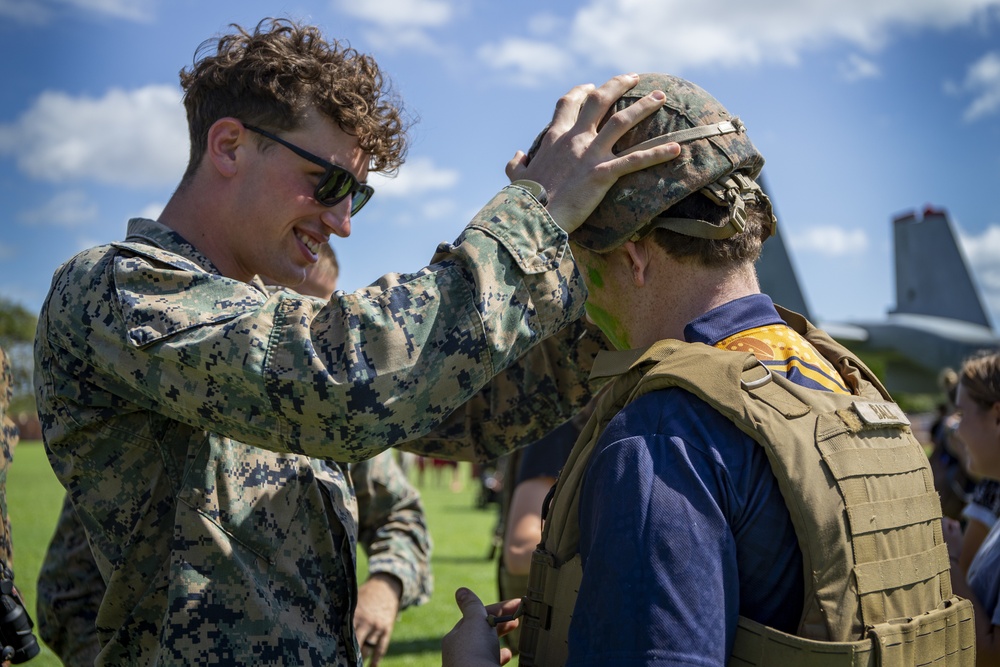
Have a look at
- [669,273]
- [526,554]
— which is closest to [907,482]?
[669,273]

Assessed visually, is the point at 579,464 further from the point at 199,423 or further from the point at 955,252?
the point at 955,252

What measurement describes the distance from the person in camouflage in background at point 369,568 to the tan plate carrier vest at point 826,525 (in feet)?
3.47

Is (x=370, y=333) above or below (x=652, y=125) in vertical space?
below

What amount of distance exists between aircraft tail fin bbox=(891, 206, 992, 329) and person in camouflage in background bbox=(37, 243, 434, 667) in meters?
35.5

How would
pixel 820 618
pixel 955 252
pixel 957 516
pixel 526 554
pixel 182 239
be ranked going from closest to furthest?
pixel 820 618 → pixel 182 239 → pixel 526 554 → pixel 957 516 → pixel 955 252

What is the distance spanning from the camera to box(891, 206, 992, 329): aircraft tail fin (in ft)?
116

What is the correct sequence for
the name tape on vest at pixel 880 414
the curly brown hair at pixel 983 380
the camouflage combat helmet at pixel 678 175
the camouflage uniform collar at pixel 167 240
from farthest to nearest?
1. the curly brown hair at pixel 983 380
2. the camouflage uniform collar at pixel 167 240
3. the camouflage combat helmet at pixel 678 175
4. the name tape on vest at pixel 880 414

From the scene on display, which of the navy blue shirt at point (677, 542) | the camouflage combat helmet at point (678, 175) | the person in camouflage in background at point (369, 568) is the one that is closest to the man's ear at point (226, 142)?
the person in camouflage in background at point (369, 568)

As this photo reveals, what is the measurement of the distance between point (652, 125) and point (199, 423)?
1.37 metres

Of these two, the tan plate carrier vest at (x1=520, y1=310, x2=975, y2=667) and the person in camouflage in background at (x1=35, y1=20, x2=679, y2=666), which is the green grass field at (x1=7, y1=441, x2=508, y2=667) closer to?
the person in camouflage in background at (x1=35, y1=20, x2=679, y2=666)

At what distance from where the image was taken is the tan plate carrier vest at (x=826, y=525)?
1.76 m

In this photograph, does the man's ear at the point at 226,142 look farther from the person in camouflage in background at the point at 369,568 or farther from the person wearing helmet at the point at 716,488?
the person wearing helmet at the point at 716,488

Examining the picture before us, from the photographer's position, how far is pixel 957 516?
6871 millimetres

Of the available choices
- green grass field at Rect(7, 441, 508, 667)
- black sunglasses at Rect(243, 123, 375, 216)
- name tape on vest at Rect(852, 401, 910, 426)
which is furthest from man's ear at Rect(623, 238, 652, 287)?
green grass field at Rect(7, 441, 508, 667)
